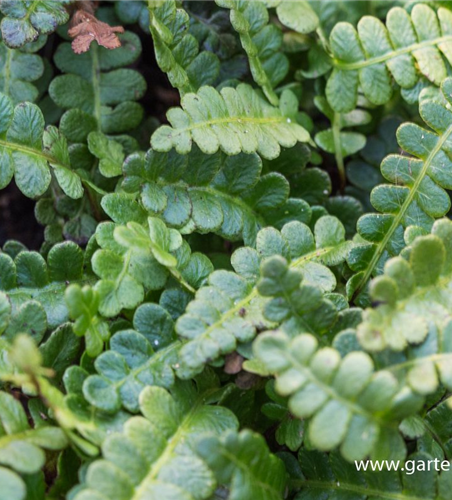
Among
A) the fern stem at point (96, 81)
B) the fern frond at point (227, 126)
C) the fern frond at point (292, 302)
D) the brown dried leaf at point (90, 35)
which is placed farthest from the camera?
the fern stem at point (96, 81)

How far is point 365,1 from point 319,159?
47cm

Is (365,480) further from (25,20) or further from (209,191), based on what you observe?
(25,20)

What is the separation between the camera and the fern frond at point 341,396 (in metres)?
0.94

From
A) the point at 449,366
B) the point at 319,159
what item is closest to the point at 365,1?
the point at 319,159

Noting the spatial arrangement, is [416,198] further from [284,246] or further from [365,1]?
[365,1]

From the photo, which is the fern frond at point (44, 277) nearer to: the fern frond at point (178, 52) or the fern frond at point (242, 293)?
the fern frond at point (242, 293)

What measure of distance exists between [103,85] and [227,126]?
1.54 ft

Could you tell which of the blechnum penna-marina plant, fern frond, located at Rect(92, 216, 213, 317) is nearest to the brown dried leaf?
the blechnum penna-marina plant

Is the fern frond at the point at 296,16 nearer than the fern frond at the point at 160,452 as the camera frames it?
No

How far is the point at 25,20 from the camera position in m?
1.40

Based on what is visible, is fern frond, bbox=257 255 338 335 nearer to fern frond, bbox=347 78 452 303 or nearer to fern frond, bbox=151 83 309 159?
fern frond, bbox=347 78 452 303

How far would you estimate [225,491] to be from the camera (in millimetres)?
1146

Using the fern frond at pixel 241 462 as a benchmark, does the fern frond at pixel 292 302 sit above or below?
above

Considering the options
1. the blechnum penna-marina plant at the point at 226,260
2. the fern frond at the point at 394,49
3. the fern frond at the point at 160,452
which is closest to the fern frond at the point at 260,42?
the blechnum penna-marina plant at the point at 226,260
